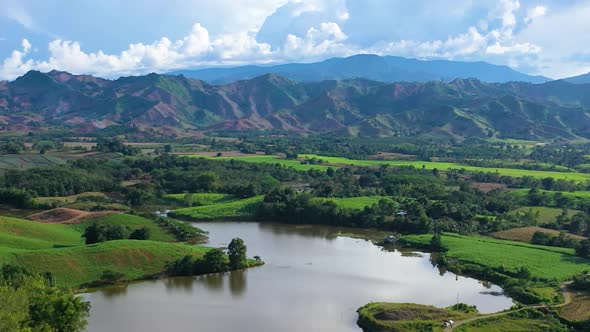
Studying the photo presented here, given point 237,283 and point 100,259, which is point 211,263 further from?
point 100,259

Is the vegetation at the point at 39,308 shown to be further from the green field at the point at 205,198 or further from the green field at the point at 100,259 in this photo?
the green field at the point at 205,198

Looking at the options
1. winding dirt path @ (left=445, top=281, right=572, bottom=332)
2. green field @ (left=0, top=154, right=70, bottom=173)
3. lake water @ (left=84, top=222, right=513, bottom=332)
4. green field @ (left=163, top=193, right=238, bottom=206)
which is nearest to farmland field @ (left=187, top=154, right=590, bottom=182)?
green field @ (left=0, top=154, right=70, bottom=173)

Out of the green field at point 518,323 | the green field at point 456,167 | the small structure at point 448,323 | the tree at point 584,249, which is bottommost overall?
the green field at point 518,323

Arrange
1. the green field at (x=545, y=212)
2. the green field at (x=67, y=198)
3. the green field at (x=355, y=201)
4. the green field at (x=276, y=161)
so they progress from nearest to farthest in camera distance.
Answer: the green field at (x=545, y=212)
the green field at (x=355, y=201)
the green field at (x=67, y=198)
the green field at (x=276, y=161)

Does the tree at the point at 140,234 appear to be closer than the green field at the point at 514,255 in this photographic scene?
No

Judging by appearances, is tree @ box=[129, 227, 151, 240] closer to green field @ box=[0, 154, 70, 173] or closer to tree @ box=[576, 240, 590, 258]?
tree @ box=[576, 240, 590, 258]

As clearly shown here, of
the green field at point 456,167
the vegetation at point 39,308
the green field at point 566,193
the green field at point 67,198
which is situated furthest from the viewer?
the green field at point 456,167

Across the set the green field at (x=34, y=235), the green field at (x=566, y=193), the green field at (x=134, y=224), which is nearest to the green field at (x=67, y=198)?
the green field at (x=134, y=224)
